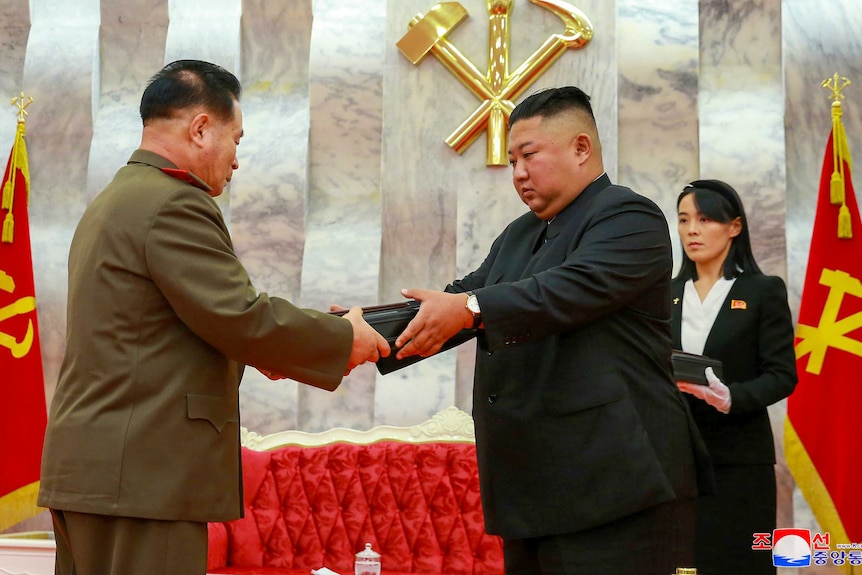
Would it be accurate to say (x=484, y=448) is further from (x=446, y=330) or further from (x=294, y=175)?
(x=294, y=175)

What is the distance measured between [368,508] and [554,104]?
2.63m

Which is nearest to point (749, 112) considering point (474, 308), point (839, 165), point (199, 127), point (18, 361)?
point (839, 165)

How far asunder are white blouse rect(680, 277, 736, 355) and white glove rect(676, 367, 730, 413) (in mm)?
364

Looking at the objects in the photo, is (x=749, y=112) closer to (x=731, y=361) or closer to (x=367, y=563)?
(x=731, y=361)

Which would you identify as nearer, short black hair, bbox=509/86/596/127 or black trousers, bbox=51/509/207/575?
black trousers, bbox=51/509/207/575

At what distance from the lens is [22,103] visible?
19.9ft

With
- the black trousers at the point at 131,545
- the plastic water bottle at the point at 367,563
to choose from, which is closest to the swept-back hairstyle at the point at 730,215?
the plastic water bottle at the point at 367,563

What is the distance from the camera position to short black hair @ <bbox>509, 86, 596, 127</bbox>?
2875mm

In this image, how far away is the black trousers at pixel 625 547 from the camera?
2.44 meters

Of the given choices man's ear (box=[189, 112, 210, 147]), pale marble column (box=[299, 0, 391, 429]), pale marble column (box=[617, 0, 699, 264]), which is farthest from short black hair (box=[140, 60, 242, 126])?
pale marble column (box=[617, 0, 699, 264])

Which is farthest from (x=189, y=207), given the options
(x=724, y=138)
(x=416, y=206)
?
(x=724, y=138)

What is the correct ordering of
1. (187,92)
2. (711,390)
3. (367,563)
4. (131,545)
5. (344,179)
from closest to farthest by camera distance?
(131,545) → (187,92) → (711,390) → (367,563) → (344,179)

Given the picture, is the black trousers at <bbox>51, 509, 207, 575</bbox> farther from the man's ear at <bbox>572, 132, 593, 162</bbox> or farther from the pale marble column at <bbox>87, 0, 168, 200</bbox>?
the pale marble column at <bbox>87, 0, 168, 200</bbox>

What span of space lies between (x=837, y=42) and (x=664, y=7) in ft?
3.05
